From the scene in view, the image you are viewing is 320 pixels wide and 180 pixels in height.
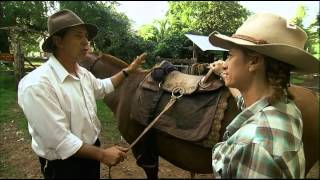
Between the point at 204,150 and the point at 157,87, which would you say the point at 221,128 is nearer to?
the point at 204,150

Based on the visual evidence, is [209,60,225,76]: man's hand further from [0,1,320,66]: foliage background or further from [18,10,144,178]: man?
[0,1,320,66]: foliage background

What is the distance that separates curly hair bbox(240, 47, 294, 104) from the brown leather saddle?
4.50ft

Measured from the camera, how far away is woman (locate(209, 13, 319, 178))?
3.64 feet

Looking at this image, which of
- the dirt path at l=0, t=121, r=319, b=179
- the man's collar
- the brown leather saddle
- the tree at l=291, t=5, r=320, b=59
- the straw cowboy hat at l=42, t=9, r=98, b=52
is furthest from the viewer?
the tree at l=291, t=5, r=320, b=59

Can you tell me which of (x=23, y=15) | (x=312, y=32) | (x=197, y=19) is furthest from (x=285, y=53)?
(x=312, y=32)

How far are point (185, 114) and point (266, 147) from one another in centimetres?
180

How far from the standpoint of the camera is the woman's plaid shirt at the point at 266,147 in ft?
3.57

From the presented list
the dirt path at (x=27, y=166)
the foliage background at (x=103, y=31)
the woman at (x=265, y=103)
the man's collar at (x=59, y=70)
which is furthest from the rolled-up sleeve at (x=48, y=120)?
the foliage background at (x=103, y=31)

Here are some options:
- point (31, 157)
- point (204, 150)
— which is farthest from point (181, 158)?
point (31, 157)

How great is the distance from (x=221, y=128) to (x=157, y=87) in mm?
798

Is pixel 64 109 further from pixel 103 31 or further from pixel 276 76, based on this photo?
pixel 103 31

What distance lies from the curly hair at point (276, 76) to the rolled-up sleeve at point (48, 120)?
1.03m

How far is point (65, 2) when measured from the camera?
1296cm

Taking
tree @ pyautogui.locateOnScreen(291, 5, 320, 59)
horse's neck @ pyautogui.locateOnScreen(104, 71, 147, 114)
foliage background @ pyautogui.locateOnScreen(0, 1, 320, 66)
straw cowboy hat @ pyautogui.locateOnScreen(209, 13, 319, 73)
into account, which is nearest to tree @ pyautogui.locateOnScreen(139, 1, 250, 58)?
foliage background @ pyautogui.locateOnScreen(0, 1, 320, 66)
